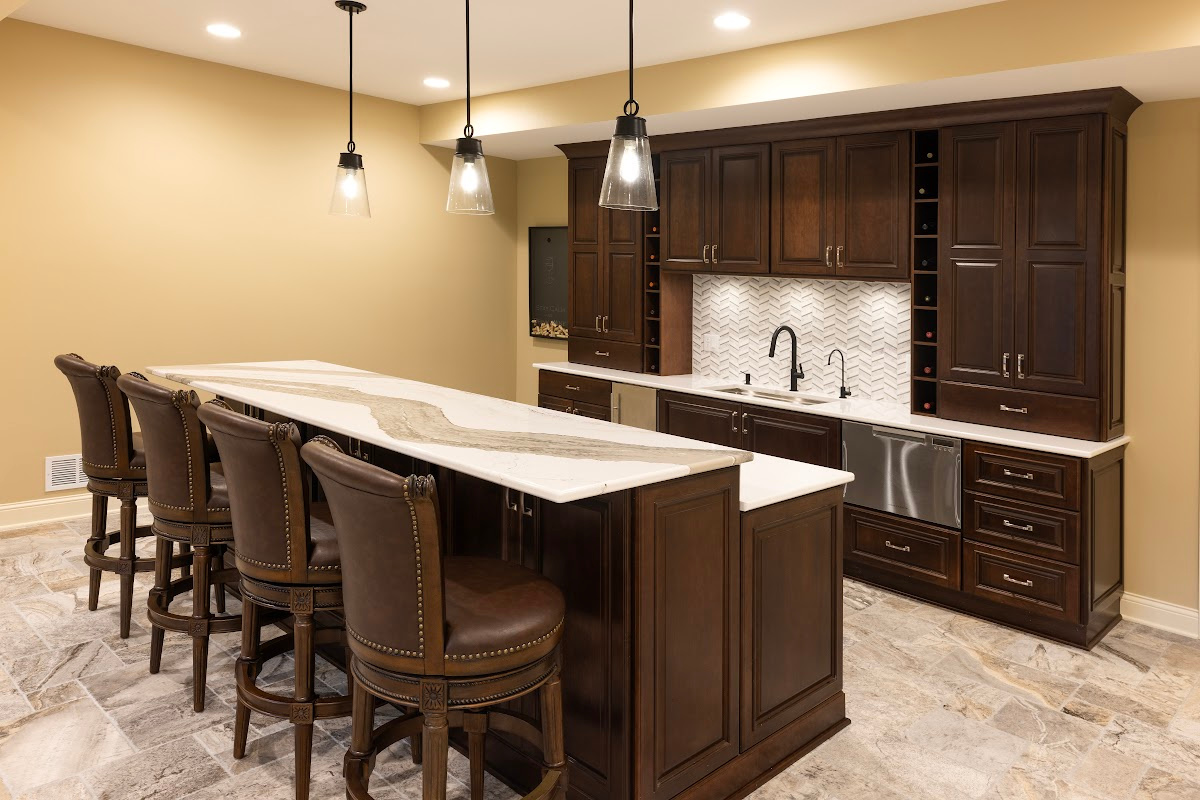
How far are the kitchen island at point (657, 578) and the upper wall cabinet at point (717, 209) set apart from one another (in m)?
2.53

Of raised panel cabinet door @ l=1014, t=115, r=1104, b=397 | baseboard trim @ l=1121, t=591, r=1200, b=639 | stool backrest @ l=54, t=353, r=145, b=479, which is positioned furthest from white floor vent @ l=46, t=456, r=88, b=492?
baseboard trim @ l=1121, t=591, r=1200, b=639

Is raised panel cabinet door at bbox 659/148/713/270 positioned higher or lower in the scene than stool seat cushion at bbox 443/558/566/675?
higher

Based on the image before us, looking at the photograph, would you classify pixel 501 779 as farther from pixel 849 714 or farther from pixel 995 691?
pixel 995 691

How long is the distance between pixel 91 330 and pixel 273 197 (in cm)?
143

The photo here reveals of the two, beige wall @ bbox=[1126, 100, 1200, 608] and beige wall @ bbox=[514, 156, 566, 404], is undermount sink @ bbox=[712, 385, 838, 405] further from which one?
beige wall @ bbox=[514, 156, 566, 404]

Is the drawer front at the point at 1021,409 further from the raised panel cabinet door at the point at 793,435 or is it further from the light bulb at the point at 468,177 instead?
the light bulb at the point at 468,177

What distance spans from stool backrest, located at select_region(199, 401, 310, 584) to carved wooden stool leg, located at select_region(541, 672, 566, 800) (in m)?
0.82

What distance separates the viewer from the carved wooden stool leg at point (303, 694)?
8.49ft

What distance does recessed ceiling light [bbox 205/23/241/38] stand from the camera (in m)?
4.74

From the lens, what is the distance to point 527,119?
5.89m

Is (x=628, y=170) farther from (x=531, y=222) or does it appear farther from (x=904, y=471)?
(x=531, y=222)

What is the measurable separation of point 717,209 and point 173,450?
11.6 feet


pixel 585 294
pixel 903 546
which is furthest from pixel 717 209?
pixel 903 546

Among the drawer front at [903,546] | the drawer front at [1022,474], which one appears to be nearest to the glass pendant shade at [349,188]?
the drawer front at [903,546]
